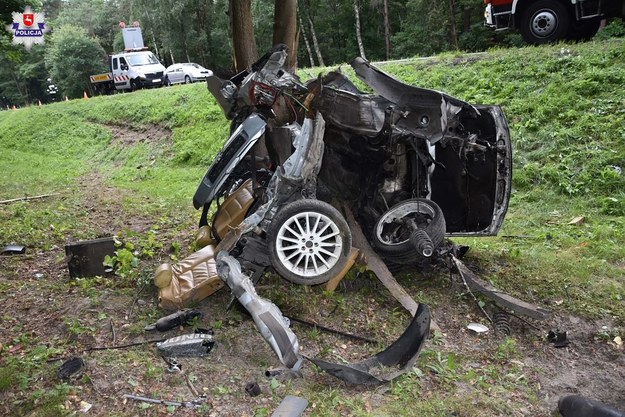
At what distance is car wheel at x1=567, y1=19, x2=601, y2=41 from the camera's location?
34.1 ft

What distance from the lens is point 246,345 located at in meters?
3.78

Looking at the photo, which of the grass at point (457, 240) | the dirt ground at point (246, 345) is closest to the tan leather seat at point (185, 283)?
the dirt ground at point (246, 345)

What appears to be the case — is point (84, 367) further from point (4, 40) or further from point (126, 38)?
point (126, 38)

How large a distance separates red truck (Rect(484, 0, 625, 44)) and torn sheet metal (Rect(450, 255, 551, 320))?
7.54 m

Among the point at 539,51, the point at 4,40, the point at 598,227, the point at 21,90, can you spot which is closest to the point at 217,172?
the point at 598,227

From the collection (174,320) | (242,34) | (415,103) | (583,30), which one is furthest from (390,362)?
(583,30)

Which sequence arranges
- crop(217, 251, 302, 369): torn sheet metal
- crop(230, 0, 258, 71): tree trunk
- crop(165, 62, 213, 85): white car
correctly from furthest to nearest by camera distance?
crop(165, 62, 213, 85): white car, crop(230, 0, 258, 71): tree trunk, crop(217, 251, 302, 369): torn sheet metal

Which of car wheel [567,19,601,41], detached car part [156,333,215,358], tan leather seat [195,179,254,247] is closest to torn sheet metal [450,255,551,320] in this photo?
tan leather seat [195,179,254,247]

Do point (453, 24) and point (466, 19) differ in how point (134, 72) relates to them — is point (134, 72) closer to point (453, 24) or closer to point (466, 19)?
point (453, 24)

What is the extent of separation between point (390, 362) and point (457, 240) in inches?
→ 114

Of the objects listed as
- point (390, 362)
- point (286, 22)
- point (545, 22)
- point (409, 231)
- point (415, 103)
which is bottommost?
point (390, 362)

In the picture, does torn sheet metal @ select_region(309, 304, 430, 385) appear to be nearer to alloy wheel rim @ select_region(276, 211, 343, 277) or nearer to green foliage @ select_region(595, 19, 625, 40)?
alloy wheel rim @ select_region(276, 211, 343, 277)

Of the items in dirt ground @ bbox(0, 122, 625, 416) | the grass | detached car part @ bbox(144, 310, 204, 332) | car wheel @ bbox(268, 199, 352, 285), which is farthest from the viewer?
car wheel @ bbox(268, 199, 352, 285)

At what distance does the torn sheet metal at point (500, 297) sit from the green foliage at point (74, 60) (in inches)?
1530
